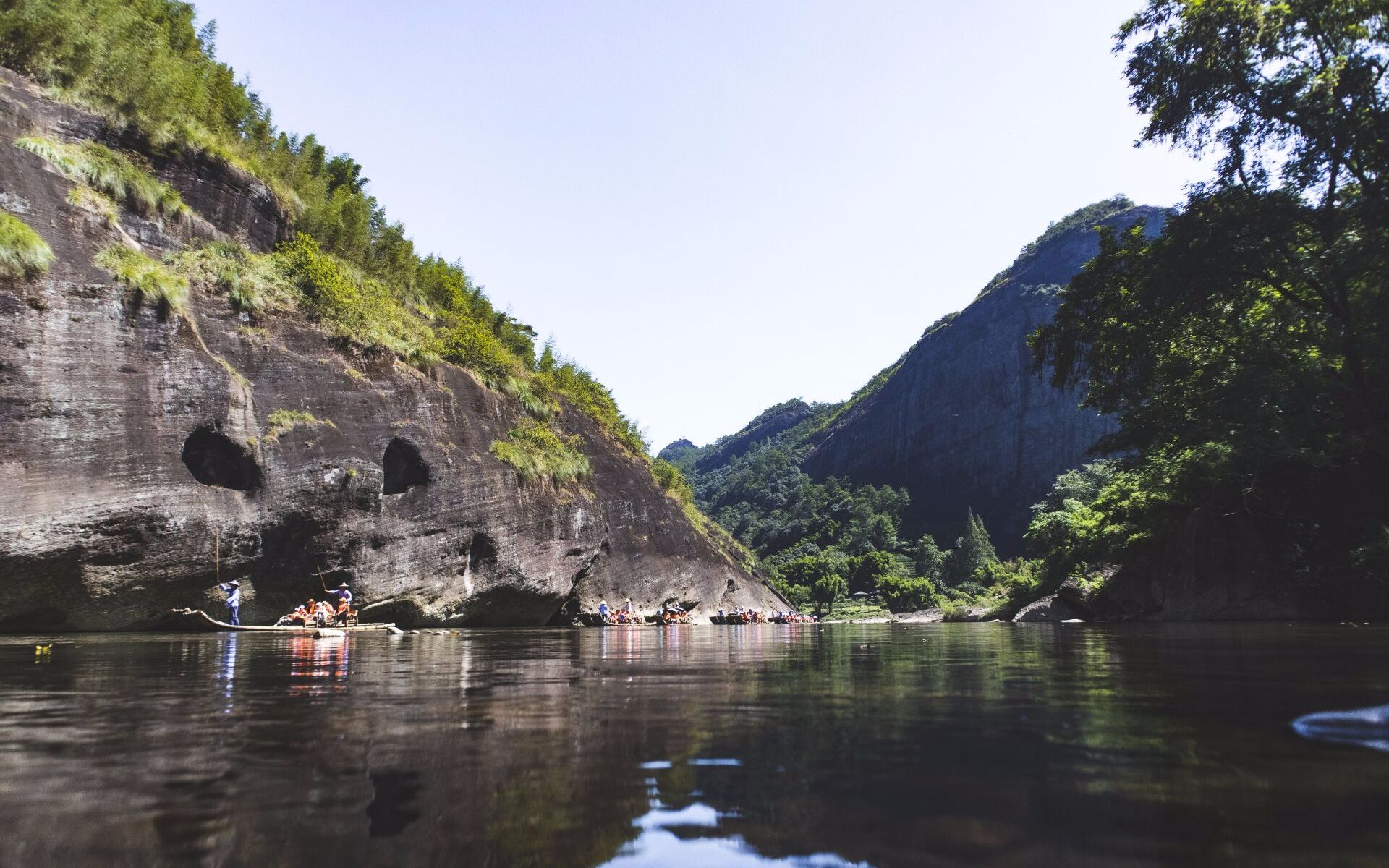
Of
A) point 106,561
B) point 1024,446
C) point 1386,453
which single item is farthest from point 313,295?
point 1024,446

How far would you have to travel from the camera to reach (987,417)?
426ft

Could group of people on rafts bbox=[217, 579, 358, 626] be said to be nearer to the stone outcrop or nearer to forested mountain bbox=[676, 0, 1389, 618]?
forested mountain bbox=[676, 0, 1389, 618]

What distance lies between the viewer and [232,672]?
6.14m

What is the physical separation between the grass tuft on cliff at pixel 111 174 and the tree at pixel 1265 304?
850 inches

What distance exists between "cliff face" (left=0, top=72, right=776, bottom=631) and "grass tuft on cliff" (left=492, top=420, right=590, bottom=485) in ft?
1.70

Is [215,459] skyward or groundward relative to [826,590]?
skyward

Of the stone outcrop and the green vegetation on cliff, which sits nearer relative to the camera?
the green vegetation on cliff

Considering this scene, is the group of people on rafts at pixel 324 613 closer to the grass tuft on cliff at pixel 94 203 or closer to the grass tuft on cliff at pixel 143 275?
the grass tuft on cliff at pixel 143 275

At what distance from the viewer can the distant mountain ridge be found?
121m

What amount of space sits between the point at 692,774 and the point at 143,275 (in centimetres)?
1617

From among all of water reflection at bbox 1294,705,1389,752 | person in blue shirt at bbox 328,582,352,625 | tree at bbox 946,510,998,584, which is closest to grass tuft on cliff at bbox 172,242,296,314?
person in blue shirt at bbox 328,582,352,625

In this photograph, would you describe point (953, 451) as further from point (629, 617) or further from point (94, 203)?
point (94, 203)

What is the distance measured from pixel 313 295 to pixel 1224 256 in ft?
70.8

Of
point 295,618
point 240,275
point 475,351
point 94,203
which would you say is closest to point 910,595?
point 475,351
